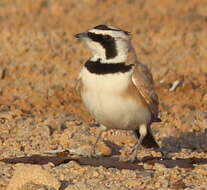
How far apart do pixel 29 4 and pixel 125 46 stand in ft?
25.5

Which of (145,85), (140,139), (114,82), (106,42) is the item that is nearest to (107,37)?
(106,42)

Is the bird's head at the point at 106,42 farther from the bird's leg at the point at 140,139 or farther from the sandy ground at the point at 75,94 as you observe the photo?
the sandy ground at the point at 75,94

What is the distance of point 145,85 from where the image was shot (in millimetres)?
7590

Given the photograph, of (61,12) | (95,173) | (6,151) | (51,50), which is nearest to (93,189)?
(95,173)

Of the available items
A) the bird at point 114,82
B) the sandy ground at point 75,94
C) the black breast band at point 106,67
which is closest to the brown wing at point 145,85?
the bird at point 114,82

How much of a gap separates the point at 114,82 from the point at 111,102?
0.22 metres

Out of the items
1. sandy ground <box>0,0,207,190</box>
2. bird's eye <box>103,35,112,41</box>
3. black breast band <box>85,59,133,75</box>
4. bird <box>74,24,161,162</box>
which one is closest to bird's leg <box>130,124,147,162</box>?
bird <box>74,24,161,162</box>

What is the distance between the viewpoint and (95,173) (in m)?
7.14

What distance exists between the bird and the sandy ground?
21.1 inches

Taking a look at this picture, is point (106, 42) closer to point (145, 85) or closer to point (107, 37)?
point (107, 37)

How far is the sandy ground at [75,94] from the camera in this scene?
7168mm

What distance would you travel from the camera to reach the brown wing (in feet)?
24.5

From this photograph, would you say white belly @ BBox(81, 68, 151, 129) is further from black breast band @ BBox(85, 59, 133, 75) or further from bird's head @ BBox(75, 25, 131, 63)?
bird's head @ BBox(75, 25, 131, 63)

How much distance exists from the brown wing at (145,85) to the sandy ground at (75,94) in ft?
2.07
